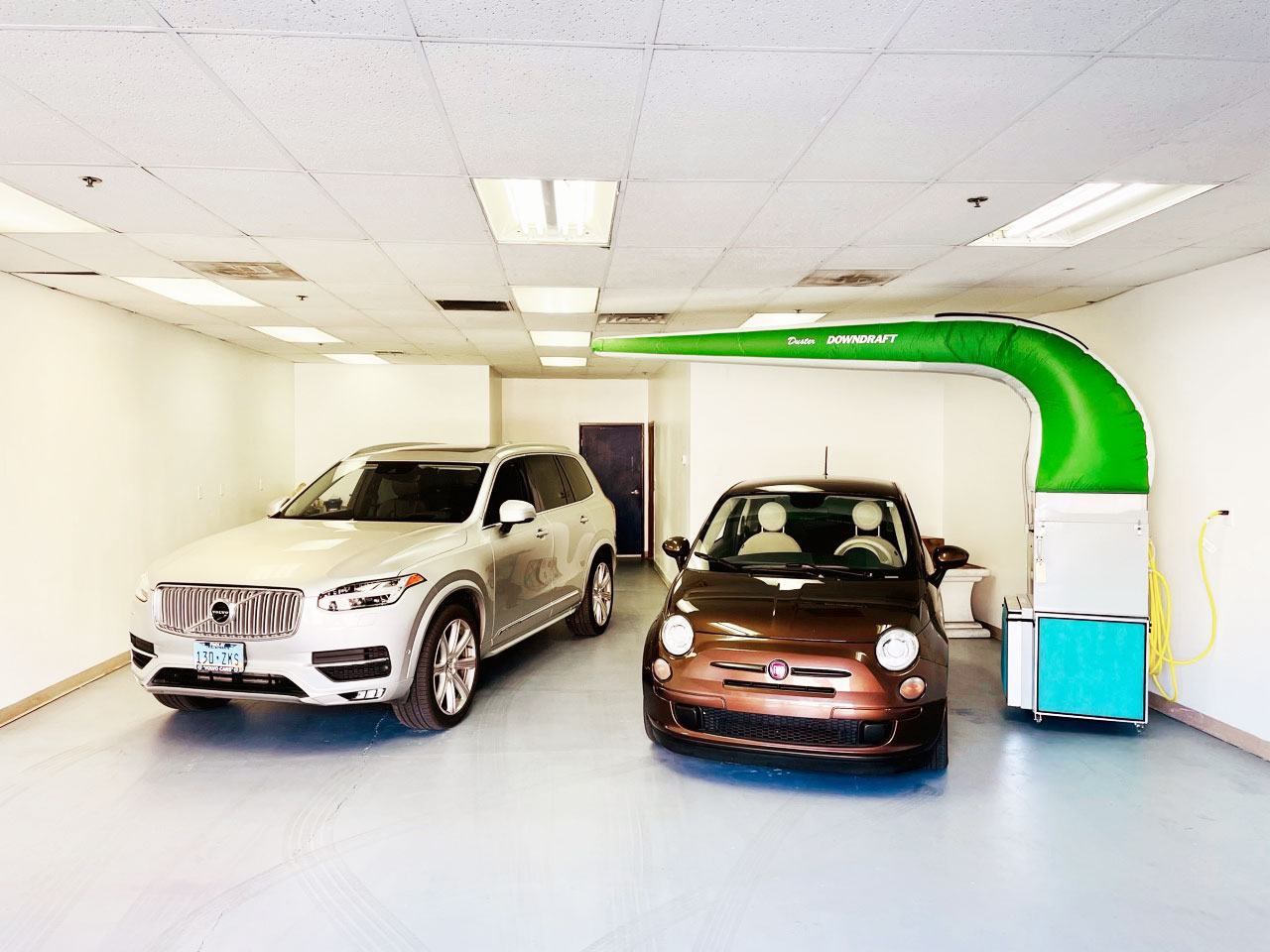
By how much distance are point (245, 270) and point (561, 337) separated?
3009 millimetres

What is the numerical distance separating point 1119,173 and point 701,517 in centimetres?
476

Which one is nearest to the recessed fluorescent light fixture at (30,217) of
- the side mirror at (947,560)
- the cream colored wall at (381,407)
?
the side mirror at (947,560)

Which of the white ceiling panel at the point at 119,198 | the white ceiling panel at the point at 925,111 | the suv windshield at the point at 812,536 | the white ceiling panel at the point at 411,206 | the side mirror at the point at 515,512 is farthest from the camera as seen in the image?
the side mirror at the point at 515,512

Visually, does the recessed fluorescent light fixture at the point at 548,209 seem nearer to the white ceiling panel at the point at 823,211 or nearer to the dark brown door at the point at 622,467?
the white ceiling panel at the point at 823,211

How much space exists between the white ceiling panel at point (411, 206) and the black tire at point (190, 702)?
8.94ft

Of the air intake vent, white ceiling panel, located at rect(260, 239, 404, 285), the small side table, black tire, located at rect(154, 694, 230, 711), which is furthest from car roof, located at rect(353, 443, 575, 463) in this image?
the small side table

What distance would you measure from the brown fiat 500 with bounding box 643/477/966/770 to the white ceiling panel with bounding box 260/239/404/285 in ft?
8.08

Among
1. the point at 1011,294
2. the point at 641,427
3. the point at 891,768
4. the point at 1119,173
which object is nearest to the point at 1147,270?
the point at 1011,294

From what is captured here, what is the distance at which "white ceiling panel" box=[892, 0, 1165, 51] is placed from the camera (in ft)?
5.80

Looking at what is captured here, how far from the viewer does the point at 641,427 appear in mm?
10922

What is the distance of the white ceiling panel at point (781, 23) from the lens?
1.76 m

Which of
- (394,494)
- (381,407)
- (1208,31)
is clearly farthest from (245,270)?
(381,407)

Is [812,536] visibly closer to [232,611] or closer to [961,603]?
[961,603]

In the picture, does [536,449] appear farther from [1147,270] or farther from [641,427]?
[641,427]
